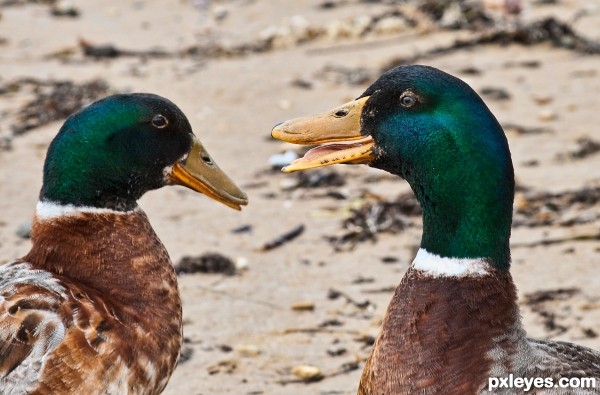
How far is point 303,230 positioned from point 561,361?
346cm

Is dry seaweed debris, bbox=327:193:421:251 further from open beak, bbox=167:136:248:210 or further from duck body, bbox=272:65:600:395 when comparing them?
duck body, bbox=272:65:600:395

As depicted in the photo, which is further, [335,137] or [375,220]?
[375,220]

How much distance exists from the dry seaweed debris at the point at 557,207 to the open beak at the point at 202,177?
2.51 meters

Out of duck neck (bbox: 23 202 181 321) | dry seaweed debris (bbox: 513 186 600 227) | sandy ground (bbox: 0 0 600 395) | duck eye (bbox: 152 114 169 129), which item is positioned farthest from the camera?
dry seaweed debris (bbox: 513 186 600 227)

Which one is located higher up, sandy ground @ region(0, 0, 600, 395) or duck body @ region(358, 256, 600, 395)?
duck body @ region(358, 256, 600, 395)

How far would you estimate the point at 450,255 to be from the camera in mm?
3600

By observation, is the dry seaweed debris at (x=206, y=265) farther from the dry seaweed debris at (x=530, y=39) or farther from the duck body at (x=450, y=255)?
the dry seaweed debris at (x=530, y=39)

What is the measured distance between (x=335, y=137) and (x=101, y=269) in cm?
99

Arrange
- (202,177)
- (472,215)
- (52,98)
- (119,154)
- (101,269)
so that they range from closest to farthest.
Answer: (472,215) → (101,269) → (119,154) → (202,177) → (52,98)

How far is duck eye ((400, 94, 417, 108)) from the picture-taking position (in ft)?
12.0

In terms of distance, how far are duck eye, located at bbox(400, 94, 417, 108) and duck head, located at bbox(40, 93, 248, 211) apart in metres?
1.04

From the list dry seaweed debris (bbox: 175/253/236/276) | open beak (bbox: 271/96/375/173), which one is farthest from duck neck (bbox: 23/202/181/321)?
dry seaweed debris (bbox: 175/253/236/276)

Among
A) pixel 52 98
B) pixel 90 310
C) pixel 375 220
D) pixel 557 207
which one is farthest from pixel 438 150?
pixel 52 98

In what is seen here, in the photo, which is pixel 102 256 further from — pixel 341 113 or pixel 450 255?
pixel 450 255
